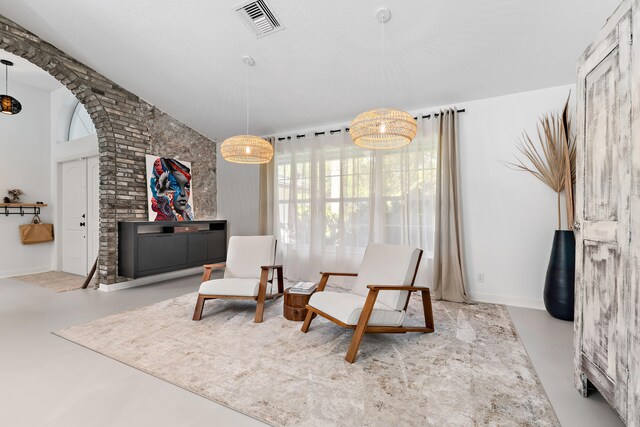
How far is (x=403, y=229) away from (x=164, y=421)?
3250 mm

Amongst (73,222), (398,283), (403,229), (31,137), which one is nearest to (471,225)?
(403,229)

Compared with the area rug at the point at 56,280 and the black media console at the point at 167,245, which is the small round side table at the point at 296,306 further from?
the area rug at the point at 56,280

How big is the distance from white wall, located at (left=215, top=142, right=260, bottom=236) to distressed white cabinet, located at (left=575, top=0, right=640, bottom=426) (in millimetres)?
4486

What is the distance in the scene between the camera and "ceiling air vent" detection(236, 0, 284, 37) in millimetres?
2680

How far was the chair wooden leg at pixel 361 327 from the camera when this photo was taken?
2.15 meters

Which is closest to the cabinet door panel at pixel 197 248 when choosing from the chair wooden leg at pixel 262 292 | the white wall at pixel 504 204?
the chair wooden leg at pixel 262 292

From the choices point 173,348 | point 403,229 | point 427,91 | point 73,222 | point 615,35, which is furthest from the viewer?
point 73,222

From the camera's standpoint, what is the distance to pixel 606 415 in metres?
1.60

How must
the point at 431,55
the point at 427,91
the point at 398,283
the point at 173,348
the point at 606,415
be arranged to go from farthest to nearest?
the point at 427,91, the point at 431,55, the point at 398,283, the point at 173,348, the point at 606,415

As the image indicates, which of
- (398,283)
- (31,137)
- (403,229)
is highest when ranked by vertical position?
(31,137)

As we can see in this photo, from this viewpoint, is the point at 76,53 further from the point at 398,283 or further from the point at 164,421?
the point at 398,283

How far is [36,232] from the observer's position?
518cm

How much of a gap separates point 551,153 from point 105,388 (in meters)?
4.40

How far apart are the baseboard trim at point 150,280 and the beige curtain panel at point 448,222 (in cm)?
406
